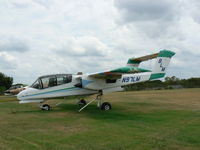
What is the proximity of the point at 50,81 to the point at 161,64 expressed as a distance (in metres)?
8.01

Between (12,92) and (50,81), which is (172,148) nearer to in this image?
(50,81)

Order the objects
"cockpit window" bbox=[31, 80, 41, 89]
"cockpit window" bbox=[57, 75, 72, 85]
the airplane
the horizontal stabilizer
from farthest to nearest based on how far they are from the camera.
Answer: the airplane → the horizontal stabilizer → "cockpit window" bbox=[57, 75, 72, 85] → "cockpit window" bbox=[31, 80, 41, 89]

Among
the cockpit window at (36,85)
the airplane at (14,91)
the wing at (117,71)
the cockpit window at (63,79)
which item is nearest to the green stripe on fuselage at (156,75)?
the wing at (117,71)

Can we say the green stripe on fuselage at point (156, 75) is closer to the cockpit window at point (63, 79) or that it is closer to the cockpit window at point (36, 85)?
the cockpit window at point (63, 79)

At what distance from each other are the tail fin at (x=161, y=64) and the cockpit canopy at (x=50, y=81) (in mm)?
6253

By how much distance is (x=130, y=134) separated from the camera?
25.4 ft

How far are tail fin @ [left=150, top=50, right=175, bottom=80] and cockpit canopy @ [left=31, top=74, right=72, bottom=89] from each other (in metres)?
6.25

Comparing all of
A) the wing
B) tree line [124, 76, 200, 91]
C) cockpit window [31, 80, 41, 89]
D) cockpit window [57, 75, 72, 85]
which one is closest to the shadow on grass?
cockpit window [31, 80, 41, 89]

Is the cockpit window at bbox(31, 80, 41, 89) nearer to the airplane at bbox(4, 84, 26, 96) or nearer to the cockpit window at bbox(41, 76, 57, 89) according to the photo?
the cockpit window at bbox(41, 76, 57, 89)

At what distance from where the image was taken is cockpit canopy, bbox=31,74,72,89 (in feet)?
49.4

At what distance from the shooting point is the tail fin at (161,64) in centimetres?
1761

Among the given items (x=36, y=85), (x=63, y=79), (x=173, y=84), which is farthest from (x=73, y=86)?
(x=173, y=84)

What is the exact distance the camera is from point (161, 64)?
17656mm

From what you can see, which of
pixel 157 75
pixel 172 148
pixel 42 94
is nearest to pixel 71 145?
pixel 172 148
